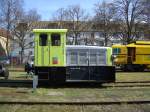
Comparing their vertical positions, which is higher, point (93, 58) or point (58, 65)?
point (93, 58)

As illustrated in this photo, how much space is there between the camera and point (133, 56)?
4084 cm

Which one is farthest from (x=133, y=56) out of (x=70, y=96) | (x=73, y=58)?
(x=70, y=96)

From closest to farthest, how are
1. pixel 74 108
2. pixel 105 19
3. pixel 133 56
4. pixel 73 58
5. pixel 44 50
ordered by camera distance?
pixel 74 108
pixel 44 50
pixel 73 58
pixel 133 56
pixel 105 19

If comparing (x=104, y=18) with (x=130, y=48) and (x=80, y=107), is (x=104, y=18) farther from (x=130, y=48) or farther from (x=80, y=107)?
(x=80, y=107)

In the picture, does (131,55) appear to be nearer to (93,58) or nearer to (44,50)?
(93,58)

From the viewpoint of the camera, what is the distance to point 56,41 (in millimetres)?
21000

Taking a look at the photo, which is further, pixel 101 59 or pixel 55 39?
pixel 101 59

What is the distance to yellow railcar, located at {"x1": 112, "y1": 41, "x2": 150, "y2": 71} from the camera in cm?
4047

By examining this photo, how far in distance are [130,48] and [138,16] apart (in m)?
35.4

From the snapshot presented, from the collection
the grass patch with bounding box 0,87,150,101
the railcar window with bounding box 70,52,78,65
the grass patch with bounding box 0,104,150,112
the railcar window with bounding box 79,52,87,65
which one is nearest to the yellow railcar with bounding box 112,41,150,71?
the railcar window with bounding box 79,52,87,65

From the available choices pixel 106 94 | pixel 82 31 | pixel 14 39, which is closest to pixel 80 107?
pixel 106 94

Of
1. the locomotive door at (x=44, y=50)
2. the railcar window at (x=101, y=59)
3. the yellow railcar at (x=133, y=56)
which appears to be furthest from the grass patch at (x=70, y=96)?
the yellow railcar at (x=133, y=56)

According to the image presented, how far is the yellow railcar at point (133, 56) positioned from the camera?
4047 cm

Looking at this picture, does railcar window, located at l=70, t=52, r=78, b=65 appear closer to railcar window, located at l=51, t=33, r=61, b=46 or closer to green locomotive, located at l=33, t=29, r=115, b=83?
green locomotive, located at l=33, t=29, r=115, b=83
